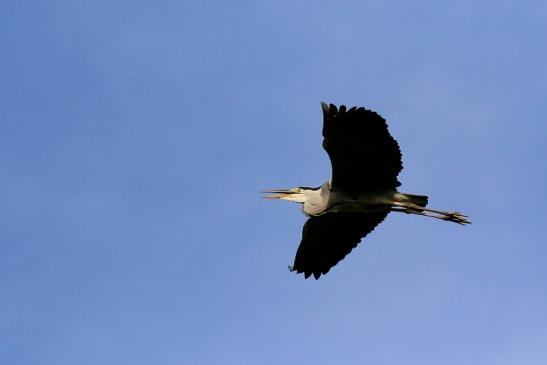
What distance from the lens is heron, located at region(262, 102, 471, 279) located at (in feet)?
44.9

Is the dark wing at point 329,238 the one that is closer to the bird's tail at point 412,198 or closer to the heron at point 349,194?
the heron at point 349,194

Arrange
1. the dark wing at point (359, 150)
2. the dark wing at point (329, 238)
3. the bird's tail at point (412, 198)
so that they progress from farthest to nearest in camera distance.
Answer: the dark wing at point (329, 238)
the bird's tail at point (412, 198)
the dark wing at point (359, 150)

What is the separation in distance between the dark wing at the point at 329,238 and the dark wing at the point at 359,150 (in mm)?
835

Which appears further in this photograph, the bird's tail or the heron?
the bird's tail

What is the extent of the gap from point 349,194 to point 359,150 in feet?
3.42

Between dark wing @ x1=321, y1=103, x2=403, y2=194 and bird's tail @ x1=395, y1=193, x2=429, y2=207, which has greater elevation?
dark wing @ x1=321, y1=103, x2=403, y2=194

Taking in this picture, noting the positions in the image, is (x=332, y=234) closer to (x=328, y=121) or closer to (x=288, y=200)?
(x=288, y=200)

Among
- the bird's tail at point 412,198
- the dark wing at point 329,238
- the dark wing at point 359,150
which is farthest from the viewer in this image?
the dark wing at point 329,238

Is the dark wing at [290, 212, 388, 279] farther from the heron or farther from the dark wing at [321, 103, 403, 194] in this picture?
the dark wing at [321, 103, 403, 194]

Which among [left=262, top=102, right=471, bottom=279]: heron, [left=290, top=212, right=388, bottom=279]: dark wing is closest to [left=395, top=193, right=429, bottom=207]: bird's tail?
[left=262, top=102, right=471, bottom=279]: heron

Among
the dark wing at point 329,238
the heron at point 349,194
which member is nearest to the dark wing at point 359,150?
the heron at point 349,194

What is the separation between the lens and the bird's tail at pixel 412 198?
14883mm

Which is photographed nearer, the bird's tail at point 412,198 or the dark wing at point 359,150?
the dark wing at point 359,150

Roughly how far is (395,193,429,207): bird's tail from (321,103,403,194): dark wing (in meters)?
0.20
